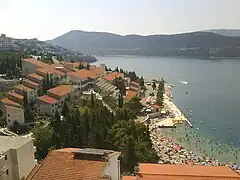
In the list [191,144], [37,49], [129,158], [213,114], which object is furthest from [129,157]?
[37,49]

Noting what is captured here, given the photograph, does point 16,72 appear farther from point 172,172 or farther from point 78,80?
point 172,172

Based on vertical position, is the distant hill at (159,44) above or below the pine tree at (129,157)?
above

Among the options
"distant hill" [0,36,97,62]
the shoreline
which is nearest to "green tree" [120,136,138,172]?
the shoreline

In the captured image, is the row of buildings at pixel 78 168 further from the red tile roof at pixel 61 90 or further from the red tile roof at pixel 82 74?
the red tile roof at pixel 82 74

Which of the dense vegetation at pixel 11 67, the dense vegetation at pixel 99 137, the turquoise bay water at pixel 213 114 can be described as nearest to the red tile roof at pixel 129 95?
the turquoise bay water at pixel 213 114

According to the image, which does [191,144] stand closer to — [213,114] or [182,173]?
[213,114]

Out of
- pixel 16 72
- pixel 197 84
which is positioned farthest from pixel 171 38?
pixel 16 72
